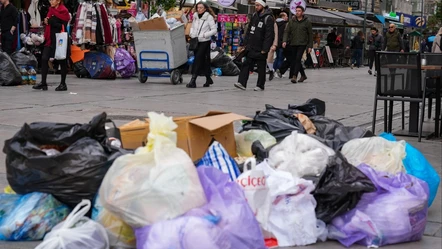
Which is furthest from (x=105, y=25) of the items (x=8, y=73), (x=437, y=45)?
Answer: (x=437, y=45)

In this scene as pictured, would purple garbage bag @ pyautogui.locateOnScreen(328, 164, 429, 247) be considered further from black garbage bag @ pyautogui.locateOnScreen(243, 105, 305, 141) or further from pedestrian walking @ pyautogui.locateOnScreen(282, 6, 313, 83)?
pedestrian walking @ pyautogui.locateOnScreen(282, 6, 313, 83)

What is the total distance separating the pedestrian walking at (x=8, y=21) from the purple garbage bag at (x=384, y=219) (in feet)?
39.4

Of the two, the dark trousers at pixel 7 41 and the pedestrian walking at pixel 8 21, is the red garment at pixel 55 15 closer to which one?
the pedestrian walking at pixel 8 21

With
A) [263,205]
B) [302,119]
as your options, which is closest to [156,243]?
[263,205]

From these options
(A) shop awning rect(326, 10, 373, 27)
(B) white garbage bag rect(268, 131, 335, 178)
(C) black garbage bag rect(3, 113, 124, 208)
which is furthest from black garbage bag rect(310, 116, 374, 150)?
(A) shop awning rect(326, 10, 373, 27)

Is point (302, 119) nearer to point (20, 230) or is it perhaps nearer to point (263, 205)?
point (263, 205)

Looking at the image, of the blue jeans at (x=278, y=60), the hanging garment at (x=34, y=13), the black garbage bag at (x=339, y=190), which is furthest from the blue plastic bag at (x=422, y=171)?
the blue jeans at (x=278, y=60)

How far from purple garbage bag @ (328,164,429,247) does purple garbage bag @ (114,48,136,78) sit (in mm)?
12572

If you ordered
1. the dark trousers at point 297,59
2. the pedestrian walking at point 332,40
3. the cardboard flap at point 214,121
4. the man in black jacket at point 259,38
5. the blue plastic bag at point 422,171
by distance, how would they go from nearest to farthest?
the cardboard flap at point 214,121, the blue plastic bag at point 422,171, the man in black jacket at point 259,38, the dark trousers at point 297,59, the pedestrian walking at point 332,40

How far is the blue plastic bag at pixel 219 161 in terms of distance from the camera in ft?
15.1

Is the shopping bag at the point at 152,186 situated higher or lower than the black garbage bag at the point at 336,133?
higher

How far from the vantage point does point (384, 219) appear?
4.47 meters

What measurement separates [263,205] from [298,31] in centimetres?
1306

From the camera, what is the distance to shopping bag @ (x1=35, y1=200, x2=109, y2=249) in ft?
12.6
